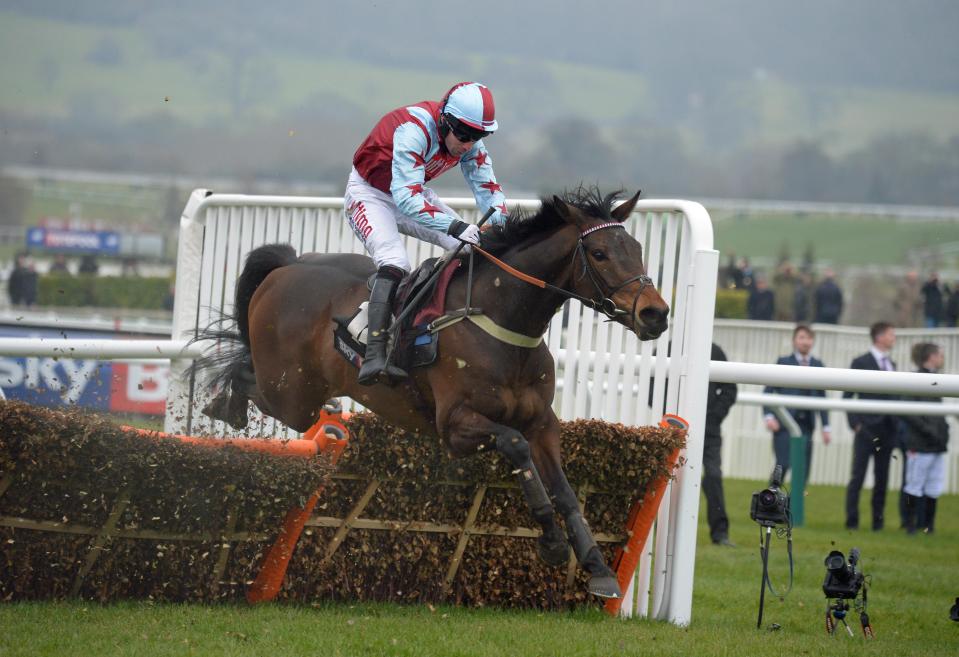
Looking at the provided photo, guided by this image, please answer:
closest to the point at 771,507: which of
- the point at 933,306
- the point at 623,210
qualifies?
the point at 623,210

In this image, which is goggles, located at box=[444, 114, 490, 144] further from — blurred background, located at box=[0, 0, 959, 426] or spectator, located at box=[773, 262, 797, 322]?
spectator, located at box=[773, 262, 797, 322]

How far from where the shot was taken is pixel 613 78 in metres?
119

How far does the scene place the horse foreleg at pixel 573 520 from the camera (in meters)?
4.75

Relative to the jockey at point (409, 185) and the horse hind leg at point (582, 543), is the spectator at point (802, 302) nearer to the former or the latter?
the jockey at point (409, 185)

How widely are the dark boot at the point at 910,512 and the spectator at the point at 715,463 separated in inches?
A: 101

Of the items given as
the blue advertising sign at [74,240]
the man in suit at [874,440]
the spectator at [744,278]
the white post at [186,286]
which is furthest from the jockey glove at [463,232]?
the blue advertising sign at [74,240]

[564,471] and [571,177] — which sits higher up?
[571,177]

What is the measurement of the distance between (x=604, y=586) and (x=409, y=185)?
6.44 ft

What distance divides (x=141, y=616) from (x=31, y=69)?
93273 millimetres

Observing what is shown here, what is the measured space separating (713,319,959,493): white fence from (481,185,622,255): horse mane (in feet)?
25.5

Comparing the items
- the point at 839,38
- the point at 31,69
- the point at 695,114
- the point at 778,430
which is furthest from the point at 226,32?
the point at 778,430

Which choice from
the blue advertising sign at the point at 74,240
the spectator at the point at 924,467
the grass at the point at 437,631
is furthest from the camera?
the blue advertising sign at the point at 74,240

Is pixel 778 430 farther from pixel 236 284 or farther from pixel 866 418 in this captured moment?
pixel 236 284

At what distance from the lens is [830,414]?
15094 mm
